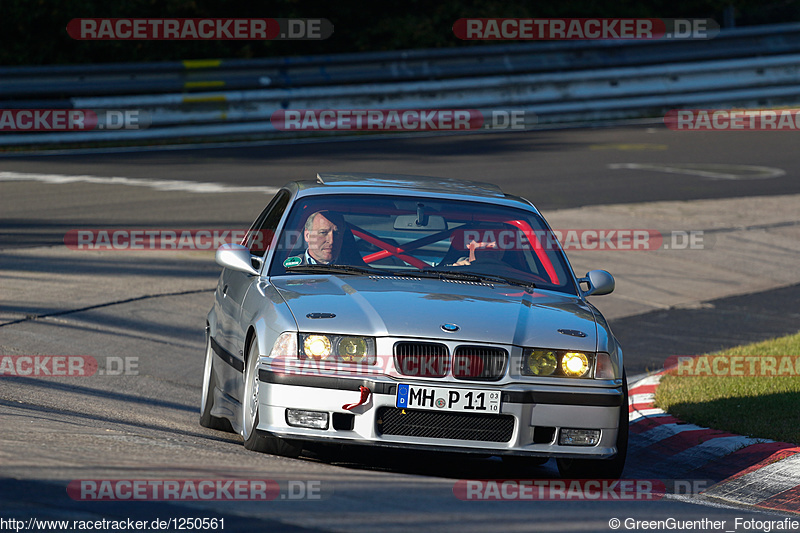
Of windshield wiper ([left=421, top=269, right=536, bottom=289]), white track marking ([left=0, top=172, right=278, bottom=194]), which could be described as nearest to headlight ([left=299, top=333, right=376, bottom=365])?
windshield wiper ([left=421, top=269, right=536, bottom=289])

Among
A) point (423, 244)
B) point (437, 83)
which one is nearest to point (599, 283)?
point (423, 244)

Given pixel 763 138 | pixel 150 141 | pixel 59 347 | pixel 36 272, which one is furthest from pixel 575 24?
pixel 59 347

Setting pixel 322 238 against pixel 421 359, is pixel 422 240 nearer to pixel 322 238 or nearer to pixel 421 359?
pixel 322 238

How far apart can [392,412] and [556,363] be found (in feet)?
2.82

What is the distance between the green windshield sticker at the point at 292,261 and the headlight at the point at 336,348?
111 centimetres

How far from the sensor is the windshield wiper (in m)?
6.61

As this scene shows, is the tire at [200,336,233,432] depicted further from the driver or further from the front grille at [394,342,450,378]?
the front grille at [394,342,450,378]

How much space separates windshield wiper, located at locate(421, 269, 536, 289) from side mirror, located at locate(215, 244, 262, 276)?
100 centimetres

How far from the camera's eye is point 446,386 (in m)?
5.57

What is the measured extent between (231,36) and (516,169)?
32.7 feet

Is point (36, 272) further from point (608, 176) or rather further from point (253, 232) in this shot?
point (608, 176)

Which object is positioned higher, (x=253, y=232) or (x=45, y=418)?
(x=253, y=232)

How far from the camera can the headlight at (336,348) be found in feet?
18.5

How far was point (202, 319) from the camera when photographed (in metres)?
10.6
